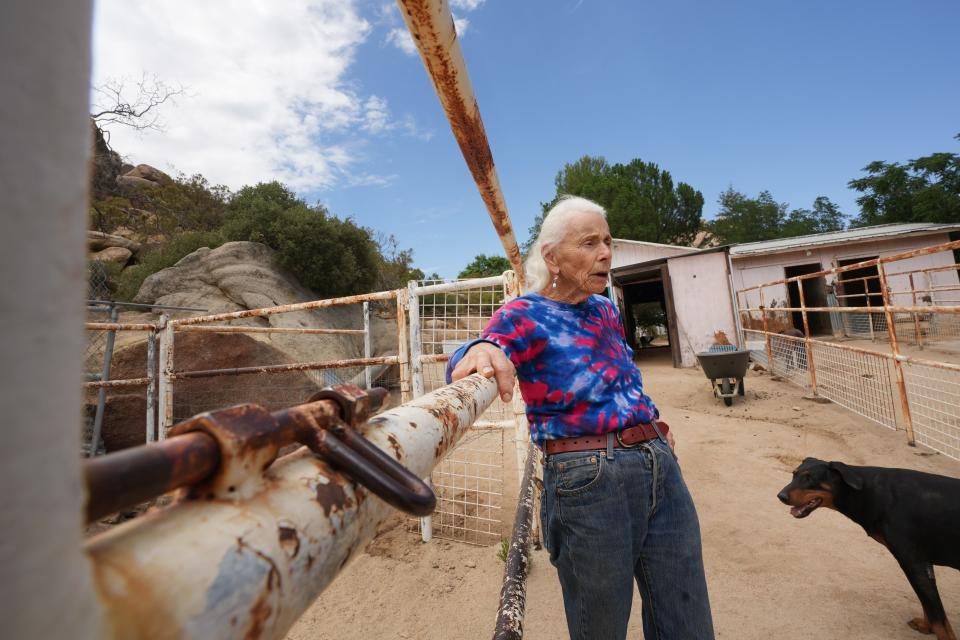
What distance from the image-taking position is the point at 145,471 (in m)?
0.31

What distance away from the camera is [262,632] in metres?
0.35

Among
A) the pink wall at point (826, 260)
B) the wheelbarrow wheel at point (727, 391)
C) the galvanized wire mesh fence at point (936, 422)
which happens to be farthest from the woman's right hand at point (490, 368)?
the pink wall at point (826, 260)

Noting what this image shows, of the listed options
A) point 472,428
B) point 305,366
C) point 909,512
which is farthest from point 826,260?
point 305,366

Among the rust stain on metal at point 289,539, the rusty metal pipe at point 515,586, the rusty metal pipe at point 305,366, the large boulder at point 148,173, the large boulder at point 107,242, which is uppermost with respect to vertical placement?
the large boulder at point 148,173

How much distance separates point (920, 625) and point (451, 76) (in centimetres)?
388

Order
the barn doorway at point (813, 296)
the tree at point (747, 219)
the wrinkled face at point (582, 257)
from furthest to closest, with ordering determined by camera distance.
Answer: the tree at point (747, 219) < the barn doorway at point (813, 296) < the wrinkled face at point (582, 257)

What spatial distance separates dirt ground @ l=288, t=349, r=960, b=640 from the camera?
2.77 m

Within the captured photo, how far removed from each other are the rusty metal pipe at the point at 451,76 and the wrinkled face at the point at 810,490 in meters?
3.28

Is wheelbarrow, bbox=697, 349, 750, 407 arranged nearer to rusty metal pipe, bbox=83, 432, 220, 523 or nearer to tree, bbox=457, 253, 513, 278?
rusty metal pipe, bbox=83, 432, 220, 523

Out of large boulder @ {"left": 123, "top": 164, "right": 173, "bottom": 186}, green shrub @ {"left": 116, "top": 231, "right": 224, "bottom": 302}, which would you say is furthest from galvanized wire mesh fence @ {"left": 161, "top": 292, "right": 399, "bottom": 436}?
large boulder @ {"left": 123, "top": 164, "right": 173, "bottom": 186}

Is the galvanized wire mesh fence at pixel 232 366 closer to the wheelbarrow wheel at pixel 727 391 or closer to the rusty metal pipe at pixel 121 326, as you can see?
the rusty metal pipe at pixel 121 326

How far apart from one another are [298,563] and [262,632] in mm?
51

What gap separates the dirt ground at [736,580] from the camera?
277cm

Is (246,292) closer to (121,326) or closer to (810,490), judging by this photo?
(121,326)
